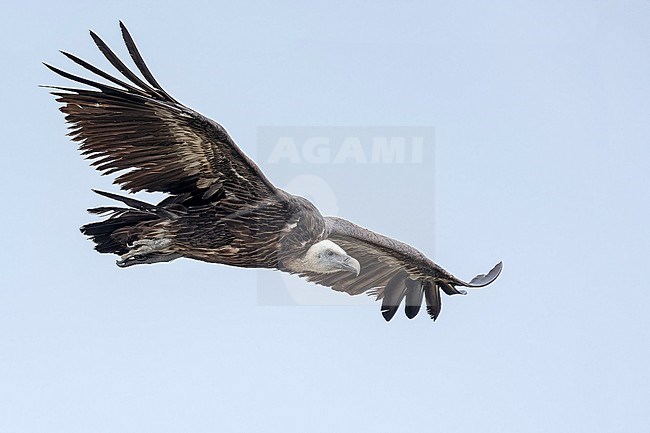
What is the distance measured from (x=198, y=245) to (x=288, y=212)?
1.04 m

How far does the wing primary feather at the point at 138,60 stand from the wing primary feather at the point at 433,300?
17.8 ft

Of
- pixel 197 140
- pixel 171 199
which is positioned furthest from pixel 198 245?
pixel 197 140

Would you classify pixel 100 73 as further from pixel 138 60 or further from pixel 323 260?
pixel 323 260

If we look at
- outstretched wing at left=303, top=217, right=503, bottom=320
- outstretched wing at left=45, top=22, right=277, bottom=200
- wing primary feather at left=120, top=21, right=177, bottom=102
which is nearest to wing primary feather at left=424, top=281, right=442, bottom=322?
outstretched wing at left=303, top=217, right=503, bottom=320

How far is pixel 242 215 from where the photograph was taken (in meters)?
12.2

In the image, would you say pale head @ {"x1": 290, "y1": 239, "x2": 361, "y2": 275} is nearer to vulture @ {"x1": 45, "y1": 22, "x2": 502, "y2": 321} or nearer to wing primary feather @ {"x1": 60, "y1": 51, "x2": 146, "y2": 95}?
vulture @ {"x1": 45, "y1": 22, "x2": 502, "y2": 321}

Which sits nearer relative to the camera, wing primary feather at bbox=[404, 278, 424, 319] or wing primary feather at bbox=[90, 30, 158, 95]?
wing primary feather at bbox=[90, 30, 158, 95]

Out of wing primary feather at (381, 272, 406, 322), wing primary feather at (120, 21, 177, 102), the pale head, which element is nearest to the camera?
wing primary feather at (120, 21, 177, 102)

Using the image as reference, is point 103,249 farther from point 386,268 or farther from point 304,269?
point 386,268

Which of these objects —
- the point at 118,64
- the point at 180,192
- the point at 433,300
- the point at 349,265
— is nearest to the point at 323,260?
the point at 349,265

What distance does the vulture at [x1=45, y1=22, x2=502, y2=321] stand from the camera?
1109 cm

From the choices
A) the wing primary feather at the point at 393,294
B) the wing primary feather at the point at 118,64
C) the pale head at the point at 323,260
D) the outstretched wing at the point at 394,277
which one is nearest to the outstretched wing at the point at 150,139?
the wing primary feather at the point at 118,64

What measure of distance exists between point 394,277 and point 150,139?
187 inches

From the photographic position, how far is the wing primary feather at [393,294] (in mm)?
15148
